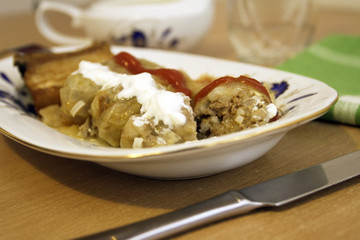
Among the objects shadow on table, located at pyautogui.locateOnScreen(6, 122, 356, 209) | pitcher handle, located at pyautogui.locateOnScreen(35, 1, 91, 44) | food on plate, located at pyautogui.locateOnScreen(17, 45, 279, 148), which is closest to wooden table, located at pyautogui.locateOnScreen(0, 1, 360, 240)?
shadow on table, located at pyautogui.locateOnScreen(6, 122, 356, 209)

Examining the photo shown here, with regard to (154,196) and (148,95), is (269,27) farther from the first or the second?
(154,196)

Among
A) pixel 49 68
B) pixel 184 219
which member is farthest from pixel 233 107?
pixel 49 68

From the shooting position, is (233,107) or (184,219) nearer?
(184,219)

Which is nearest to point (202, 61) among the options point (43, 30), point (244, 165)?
point (244, 165)

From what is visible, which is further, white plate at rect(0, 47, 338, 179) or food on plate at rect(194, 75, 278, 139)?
food on plate at rect(194, 75, 278, 139)

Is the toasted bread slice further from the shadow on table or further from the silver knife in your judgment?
the silver knife

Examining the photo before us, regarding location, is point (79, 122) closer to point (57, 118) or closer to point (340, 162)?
point (57, 118)
